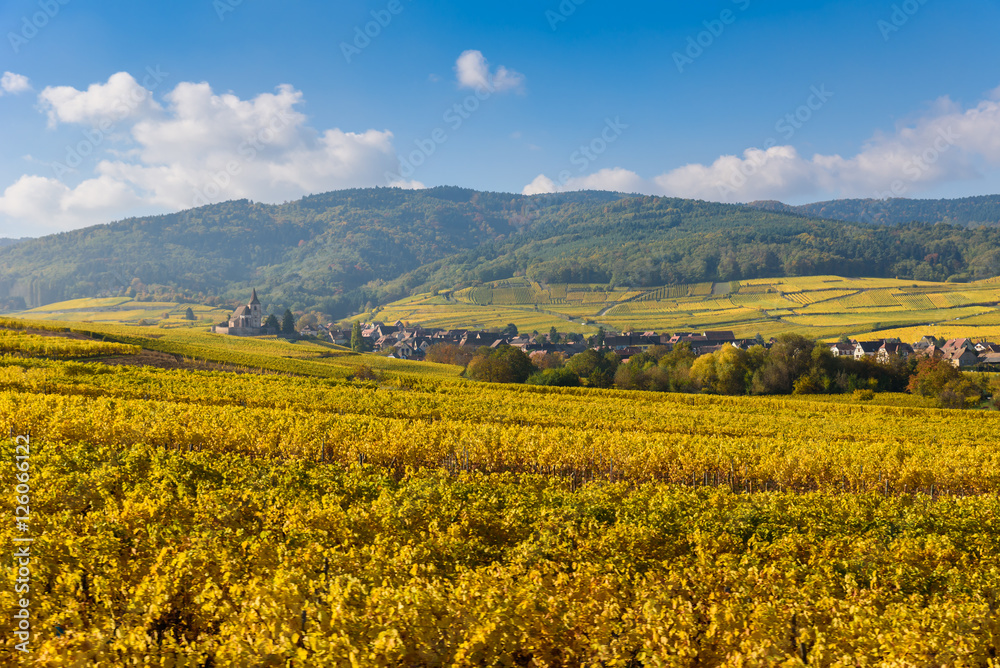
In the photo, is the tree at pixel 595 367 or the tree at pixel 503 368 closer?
the tree at pixel 503 368

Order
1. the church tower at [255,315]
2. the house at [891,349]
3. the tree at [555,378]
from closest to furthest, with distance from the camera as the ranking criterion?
the tree at [555,378], the house at [891,349], the church tower at [255,315]

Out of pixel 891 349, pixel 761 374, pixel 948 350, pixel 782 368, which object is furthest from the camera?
pixel 948 350

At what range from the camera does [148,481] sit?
1427cm

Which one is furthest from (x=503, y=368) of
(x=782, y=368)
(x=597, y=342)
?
(x=597, y=342)

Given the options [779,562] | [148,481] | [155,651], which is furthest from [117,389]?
[779,562]

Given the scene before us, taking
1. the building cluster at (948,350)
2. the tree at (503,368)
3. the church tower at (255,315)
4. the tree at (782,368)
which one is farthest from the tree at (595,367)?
the church tower at (255,315)

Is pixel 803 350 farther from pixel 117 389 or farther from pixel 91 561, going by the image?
pixel 91 561

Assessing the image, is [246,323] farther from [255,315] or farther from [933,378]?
[933,378]

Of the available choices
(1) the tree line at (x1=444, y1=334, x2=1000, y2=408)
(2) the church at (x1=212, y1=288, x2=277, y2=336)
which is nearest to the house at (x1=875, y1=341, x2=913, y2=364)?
(1) the tree line at (x1=444, y1=334, x2=1000, y2=408)

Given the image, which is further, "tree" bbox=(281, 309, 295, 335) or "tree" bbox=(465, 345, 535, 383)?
"tree" bbox=(281, 309, 295, 335)

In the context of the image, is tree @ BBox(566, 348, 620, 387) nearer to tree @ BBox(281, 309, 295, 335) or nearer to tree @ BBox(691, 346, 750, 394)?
tree @ BBox(691, 346, 750, 394)

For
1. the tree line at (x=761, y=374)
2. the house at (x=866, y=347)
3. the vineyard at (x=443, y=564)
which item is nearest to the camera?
the vineyard at (x=443, y=564)

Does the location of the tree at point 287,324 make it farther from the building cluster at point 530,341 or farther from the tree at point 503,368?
the tree at point 503,368

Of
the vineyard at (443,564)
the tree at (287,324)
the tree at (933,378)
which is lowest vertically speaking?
the tree at (933,378)
